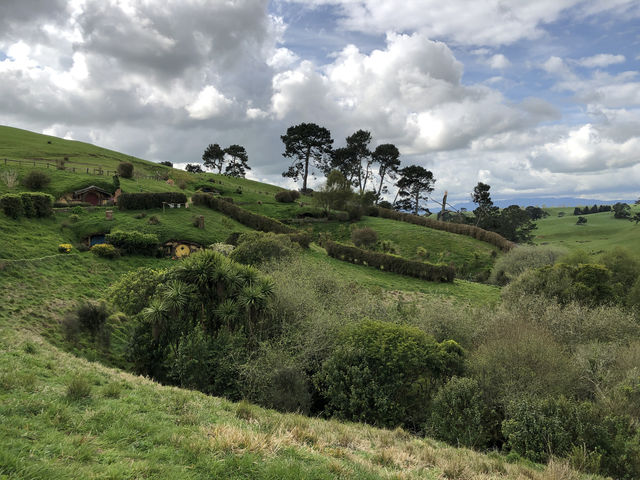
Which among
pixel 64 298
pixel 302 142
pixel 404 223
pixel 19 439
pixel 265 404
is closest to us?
pixel 19 439

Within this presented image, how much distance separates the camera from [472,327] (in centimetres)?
2219

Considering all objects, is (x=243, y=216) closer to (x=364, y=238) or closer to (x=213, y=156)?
(x=364, y=238)

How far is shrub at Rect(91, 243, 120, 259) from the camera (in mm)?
34906

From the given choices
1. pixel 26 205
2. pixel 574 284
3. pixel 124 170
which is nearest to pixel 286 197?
pixel 124 170

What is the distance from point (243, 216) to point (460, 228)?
133 feet

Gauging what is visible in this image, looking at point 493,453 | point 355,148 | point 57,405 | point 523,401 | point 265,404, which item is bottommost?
point 265,404

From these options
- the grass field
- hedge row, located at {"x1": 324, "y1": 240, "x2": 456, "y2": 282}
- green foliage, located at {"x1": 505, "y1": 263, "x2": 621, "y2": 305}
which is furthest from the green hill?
the grass field

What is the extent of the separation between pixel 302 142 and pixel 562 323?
78.9 meters

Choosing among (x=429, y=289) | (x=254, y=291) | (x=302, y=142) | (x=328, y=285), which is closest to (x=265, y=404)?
(x=254, y=291)

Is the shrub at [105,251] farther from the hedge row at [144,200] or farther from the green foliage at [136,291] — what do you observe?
the hedge row at [144,200]

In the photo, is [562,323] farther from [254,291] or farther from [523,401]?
[254,291]

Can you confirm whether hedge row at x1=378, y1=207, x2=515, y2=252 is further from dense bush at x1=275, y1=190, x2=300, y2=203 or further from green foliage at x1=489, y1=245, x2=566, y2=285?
dense bush at x1=275, y1=190, x2=300, y2=203

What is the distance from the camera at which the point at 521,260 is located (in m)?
46.2

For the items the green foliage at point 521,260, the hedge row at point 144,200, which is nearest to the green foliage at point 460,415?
the green foliage at point 521,260
